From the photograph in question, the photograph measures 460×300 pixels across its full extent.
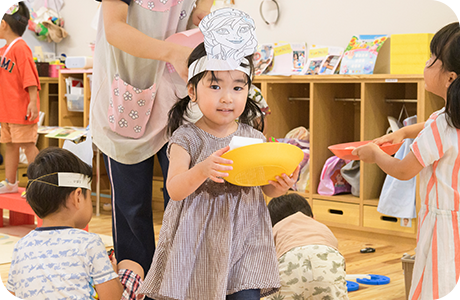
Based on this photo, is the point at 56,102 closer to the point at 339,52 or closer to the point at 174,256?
the point at 339,52

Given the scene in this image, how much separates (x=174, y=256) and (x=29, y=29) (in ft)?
17.5

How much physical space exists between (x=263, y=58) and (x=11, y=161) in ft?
6.35

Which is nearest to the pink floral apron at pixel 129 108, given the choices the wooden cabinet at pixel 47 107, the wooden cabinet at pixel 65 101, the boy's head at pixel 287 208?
the boy's head at pixel 287 208

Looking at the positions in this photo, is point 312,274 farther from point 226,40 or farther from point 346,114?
point 346,114

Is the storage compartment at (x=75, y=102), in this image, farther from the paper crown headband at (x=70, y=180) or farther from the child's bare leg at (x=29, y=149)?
the paper crown headband at (x=70, y=180)

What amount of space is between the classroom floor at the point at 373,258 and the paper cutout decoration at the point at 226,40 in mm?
1443

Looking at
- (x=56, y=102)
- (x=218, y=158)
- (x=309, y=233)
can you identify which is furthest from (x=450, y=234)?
(x=56, y=102)

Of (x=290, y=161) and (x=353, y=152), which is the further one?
(x=353, y=152)

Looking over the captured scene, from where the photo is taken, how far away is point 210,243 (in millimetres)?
1371

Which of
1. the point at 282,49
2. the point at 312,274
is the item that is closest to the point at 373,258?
the point at 312,274

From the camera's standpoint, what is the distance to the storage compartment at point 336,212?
3.52 m

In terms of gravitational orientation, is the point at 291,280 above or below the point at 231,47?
below

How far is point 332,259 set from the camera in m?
1.91

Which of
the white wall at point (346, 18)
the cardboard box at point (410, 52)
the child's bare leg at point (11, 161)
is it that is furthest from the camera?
the child's bare leg at point (11, 161)
